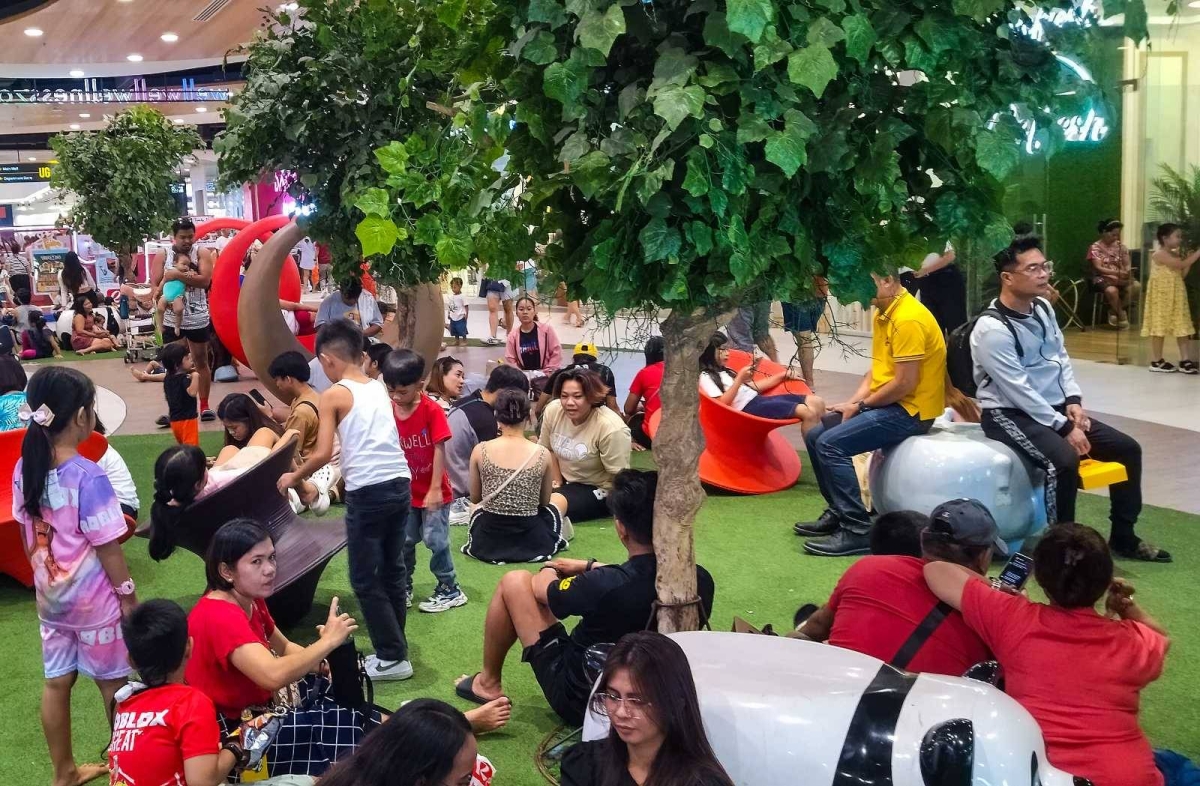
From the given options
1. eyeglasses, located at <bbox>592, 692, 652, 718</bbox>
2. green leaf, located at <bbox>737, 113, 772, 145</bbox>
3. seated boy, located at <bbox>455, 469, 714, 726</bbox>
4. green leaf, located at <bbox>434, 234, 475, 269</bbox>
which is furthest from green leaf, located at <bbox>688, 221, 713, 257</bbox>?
seated boy, located at <bbox>455, 469, 714, 726</bbox>

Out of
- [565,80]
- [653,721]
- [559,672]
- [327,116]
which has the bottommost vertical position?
[559,672]

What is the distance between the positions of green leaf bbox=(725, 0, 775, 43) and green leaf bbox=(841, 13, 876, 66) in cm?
22

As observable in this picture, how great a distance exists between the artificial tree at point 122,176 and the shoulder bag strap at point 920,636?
47.8 ft

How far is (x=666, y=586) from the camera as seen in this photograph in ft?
11.1

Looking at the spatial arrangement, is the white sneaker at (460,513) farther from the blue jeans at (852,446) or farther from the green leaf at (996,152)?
the green leaf at (996,152)

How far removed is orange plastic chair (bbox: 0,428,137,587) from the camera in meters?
5.38

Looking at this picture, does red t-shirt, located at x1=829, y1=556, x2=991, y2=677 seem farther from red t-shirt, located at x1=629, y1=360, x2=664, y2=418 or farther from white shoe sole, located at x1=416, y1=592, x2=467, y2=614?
red t-shirt, located at x1=629, y1=360, x2=664, y2=418

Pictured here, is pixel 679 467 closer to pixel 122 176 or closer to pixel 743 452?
pixel 743 452

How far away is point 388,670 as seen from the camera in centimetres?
440

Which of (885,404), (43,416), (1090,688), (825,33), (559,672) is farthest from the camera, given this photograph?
(885,404)

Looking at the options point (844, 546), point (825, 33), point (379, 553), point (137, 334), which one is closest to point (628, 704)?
point (825, 33)

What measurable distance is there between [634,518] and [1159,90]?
11.2m

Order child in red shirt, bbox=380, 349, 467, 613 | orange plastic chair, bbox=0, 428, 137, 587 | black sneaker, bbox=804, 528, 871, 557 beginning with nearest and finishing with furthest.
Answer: child in red shirt, bbox=380, 349, 467, 613 < orange plastic chair, bbox=0, 428, 137, 587 < black sneaker, bbox=804, 528, 871, 557

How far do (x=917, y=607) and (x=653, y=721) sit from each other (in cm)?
112
